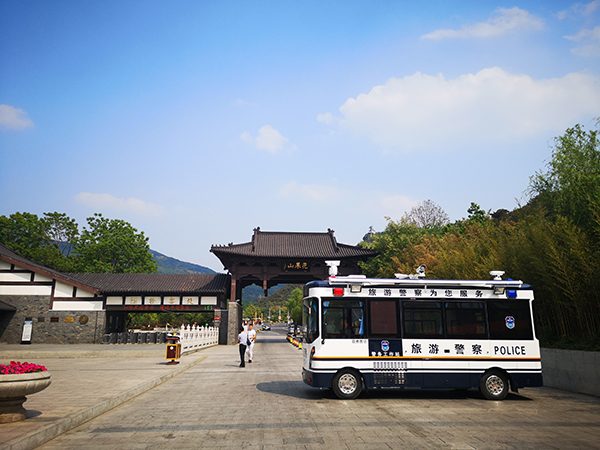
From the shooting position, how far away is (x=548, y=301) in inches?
441

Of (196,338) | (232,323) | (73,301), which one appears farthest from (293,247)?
(73,301)

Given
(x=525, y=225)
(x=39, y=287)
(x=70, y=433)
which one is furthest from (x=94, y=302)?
(x=525, y=225)

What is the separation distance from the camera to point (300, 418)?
7.16 metres

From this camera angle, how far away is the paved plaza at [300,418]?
572 cm

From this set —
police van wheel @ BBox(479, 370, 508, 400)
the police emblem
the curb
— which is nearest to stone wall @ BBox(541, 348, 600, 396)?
the police emblem

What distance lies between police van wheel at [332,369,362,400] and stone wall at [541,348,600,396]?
5.47 metres

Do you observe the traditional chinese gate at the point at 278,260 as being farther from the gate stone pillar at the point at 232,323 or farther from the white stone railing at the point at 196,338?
the white stone railing at the point at 196,338

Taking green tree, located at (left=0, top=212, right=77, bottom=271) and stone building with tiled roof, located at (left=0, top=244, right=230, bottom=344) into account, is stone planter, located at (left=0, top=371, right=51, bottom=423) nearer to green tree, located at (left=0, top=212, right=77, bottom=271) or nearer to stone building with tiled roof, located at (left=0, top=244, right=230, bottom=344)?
stone building with tiled roof, located at (left=0, top=244, right=230, bottom=344)

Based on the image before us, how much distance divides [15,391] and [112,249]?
42.4 metres

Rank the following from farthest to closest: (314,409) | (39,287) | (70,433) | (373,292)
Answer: (39,287), (373,292), (314,409), (70,433)

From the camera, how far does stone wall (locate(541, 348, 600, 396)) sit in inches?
382

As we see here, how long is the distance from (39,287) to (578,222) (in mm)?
31270

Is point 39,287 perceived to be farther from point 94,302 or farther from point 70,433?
point 70,433

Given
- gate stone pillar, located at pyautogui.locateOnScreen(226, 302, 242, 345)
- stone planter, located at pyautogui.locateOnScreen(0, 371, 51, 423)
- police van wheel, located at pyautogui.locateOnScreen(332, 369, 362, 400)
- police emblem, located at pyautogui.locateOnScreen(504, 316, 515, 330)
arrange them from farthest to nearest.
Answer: gate stone pillar, located at pyautogui.locateOnScreen(226, 302, 242, 345) → police emblem, located at pyautogui.locateOnScreen(504, 316, 515, 330) → police van wheel, located at pyautogui.locateOnScreen(332, 369, 362, 400) → stone planter, located at pyautogui.locateOnScreen(0, 371, 51, 423)
